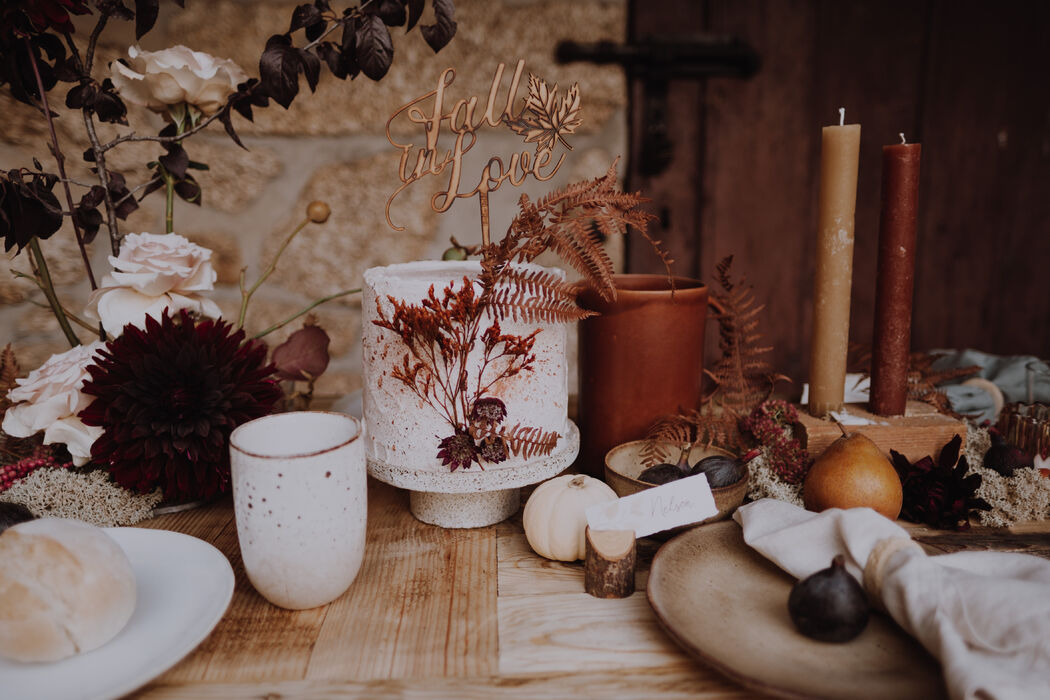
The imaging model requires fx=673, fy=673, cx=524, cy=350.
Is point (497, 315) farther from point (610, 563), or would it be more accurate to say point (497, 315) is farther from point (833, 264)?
point (833, 264)

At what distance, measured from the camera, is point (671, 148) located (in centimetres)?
178

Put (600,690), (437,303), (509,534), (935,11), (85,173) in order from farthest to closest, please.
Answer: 1. (935,11)
2. (85,173)
3. (509,534)
4. (437,303)
5. (600,690)

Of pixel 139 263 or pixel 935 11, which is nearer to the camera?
pixel 139 263

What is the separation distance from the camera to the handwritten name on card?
0.72 meters

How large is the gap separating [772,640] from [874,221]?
1598 millimetres

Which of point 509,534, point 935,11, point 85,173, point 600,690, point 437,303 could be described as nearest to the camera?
point 600,690

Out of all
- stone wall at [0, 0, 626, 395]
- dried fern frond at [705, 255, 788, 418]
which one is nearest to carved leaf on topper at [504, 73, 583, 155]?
dried fern frond at [705, 255, 788, 418]

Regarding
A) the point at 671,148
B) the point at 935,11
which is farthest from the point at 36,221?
the point at 935,11

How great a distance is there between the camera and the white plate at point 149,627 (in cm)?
53

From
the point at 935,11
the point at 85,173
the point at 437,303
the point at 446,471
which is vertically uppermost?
the point at 935,11

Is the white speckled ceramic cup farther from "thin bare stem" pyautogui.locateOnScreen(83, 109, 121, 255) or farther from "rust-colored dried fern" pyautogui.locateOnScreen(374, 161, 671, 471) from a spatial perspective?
"thin bare stem" pyautogui.locateOnScreen(83, 109, 121, 255)

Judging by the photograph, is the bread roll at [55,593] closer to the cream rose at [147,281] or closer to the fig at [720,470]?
the cream rose at [147,281]

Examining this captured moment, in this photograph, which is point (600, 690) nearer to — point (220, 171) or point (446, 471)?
point (446, 471)

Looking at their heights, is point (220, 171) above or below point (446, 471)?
above
